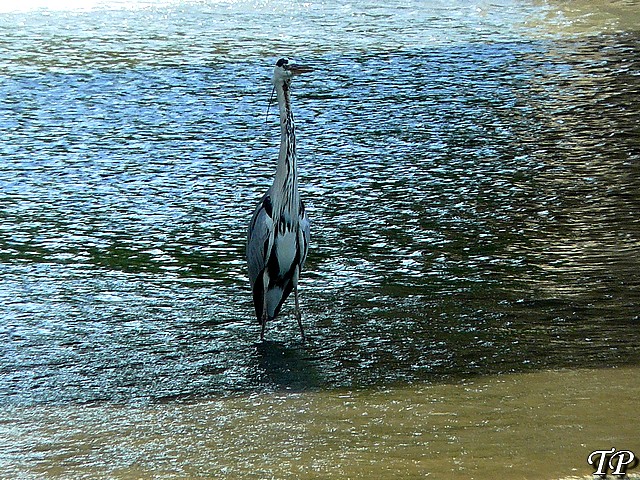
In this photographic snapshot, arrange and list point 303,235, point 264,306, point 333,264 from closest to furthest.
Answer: point 264,306
point 303,235
point 333,264

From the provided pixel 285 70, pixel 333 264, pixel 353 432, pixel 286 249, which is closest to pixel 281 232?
pixel 286 249

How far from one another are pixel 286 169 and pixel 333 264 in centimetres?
96

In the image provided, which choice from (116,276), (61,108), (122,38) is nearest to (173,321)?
(116,276)

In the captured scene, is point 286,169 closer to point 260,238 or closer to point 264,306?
point 260,238

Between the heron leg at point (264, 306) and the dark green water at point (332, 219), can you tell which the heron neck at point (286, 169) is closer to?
the heron leg at point (264, 306)

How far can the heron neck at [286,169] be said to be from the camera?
15.4ft

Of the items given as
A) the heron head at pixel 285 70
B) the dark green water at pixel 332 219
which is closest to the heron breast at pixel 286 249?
the dark green water at pixel 332 219

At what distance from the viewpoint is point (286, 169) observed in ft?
15.5

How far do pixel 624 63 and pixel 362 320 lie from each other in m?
5.93

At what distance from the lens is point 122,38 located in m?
11.9

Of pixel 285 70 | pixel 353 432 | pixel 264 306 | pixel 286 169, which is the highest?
pixel 285 70

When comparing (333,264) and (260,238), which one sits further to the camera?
(333,264)

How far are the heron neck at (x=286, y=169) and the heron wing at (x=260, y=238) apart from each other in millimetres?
62

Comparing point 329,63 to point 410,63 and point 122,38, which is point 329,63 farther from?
point 122,38
